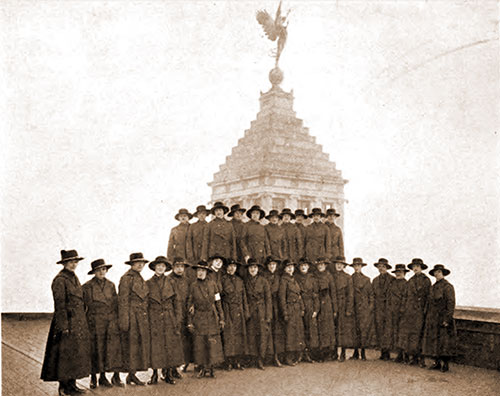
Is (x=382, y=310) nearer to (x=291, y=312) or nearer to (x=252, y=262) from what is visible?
(x=291, y=312)

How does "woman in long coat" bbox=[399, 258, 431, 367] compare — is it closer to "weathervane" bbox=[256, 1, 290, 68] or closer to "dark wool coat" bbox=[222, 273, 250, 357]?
"dark wool coat" bbox=[222, 273, 250, 357]

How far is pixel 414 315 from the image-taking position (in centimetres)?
979

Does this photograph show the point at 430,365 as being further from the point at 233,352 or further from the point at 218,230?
the point at 218,230

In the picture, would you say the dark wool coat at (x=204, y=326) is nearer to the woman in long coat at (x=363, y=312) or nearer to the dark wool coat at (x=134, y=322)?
the dark wool coat at (x=134, y=322)

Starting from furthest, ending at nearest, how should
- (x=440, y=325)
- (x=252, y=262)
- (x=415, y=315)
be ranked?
(x=415, y=315) < (x=252, y=262) < (x=440, y=325)

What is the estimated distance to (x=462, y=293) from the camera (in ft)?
54.2

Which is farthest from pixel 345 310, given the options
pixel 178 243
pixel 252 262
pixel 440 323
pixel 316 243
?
pixel 178 243

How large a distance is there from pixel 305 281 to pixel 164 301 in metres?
3.19

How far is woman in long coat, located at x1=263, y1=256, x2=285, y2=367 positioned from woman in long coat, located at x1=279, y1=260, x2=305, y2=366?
0.09 m

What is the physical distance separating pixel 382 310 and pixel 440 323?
4.45 feet

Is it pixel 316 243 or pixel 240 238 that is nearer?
pixel 240 238

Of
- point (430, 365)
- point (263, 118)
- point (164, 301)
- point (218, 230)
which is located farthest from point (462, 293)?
point (263, 118)

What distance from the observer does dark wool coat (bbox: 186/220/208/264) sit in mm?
9898

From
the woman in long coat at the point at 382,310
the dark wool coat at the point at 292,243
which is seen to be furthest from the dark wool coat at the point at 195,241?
the woman in long coat at the point at 382,310
